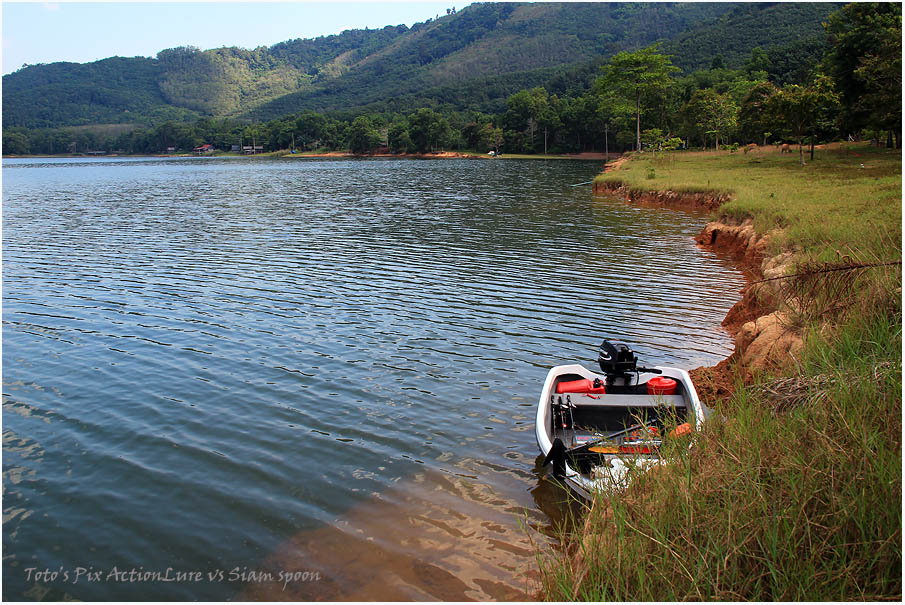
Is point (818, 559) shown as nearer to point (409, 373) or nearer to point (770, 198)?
point (409, 373)

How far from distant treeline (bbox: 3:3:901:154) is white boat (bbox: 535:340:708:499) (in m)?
28.6

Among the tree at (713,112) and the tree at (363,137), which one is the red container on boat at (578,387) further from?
the tree at (363,137)

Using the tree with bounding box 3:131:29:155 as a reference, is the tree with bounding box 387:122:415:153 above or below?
below

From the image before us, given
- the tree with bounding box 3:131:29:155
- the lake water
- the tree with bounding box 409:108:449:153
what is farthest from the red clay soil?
the tree with bounding box 3:131:29:155

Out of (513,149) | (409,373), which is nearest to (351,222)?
(409,373)

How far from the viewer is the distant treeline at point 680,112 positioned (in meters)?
37.7

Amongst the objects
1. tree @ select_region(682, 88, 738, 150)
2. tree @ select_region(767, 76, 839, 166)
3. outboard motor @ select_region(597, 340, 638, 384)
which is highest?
tree @ select_region(682, 88, 738, 150)

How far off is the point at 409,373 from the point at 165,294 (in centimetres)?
914

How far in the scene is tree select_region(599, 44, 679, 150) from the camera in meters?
75.2

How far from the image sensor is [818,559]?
3871 millimetres

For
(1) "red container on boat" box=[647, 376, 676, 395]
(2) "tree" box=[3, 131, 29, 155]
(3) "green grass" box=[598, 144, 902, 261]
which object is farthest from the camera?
(2) "tree" box=[3, 131, 29, 155]

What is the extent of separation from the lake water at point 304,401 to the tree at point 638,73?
2292 inches

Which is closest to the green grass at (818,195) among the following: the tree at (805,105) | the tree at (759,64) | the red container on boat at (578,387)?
the tree at (805,105)

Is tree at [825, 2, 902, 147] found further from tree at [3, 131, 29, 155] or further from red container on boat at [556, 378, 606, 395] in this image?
tree at [3, 131, 29, 155]
